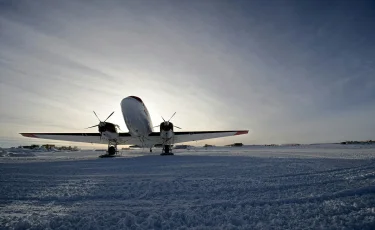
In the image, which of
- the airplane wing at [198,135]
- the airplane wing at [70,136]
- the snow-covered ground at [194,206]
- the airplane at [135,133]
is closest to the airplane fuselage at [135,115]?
the airplane at [135,133]

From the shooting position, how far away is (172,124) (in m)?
22.0

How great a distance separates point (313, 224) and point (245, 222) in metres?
0.91

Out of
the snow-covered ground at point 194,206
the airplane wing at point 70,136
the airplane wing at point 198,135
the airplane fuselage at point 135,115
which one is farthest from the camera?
the airplane wing at point 198,135

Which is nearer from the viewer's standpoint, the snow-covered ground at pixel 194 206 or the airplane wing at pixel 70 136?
the snow-covered ground at pixel 194 206

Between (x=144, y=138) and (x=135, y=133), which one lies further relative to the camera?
(x=144, y=138)

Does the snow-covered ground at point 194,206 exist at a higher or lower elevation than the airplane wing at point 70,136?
lower

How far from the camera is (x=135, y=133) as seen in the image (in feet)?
73.9

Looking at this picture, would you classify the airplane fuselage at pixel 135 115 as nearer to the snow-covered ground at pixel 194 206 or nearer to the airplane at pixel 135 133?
the airplane at pixel 135 133

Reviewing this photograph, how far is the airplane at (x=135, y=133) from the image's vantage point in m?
19.5

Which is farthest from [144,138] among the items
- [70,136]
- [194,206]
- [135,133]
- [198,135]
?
[194,206]

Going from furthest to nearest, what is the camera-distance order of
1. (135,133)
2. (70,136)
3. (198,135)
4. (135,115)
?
(198,135) → (70,136) → (135,133) → (135,115)

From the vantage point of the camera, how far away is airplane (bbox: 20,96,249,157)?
19519 mm

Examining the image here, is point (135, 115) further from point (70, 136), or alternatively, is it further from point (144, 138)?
point (70, 136)

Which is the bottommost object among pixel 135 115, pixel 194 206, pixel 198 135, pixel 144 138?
pixel 194 206
